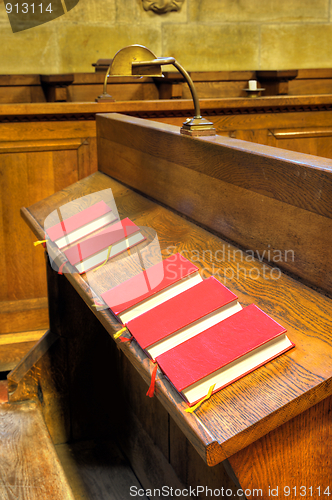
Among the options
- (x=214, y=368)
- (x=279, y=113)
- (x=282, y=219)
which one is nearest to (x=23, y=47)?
(x=279, y=113)

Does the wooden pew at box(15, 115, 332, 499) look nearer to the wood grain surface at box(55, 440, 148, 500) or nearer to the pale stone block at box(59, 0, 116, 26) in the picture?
the wood grain surface at box(55, 440, 148, 500)

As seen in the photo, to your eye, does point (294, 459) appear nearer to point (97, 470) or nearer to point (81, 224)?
point (81, 224)

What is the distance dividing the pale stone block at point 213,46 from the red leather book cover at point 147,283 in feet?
12.8

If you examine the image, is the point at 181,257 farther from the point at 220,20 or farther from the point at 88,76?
the point at 220,20

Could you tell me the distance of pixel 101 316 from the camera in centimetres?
Answer: 142

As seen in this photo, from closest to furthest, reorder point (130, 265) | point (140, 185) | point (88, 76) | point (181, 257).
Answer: point (181, 257), point (130, 265), point (140, 185), point (88, 76)

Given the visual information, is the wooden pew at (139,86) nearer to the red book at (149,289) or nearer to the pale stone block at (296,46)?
the pale stone block at (296,46)

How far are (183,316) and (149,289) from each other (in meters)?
0.18

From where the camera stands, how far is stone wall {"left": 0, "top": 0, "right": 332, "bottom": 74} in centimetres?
451

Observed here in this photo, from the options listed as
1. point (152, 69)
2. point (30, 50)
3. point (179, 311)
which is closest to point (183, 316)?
point (179, 311)

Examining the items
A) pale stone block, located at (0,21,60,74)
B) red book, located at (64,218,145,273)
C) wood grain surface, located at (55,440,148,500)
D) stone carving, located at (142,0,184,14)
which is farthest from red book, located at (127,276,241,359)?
stone carving, located at (142,0,184,14)

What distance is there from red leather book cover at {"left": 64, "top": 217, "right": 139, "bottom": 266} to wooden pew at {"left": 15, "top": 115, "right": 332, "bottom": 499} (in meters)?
0.10

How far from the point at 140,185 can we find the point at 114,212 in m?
0.27

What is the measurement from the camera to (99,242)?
183 cm
